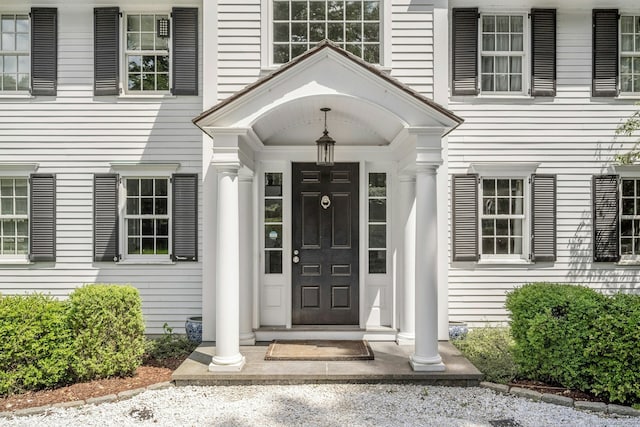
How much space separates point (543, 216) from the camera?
711 cm

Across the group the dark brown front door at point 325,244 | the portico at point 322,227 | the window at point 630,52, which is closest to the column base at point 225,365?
the portico at point 322,227

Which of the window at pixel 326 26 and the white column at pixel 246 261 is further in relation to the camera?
the window at pixel 326 26

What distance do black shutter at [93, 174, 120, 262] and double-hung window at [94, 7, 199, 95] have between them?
1570mm

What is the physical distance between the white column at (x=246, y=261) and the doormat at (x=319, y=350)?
442mm

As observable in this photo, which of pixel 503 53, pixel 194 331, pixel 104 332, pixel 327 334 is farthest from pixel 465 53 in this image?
pixel 104 332

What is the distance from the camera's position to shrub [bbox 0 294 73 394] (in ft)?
15.2

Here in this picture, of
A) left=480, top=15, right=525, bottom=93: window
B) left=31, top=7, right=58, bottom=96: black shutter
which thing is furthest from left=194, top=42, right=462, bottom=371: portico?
left=31, top=7, right=58, bottom=96: black shutter

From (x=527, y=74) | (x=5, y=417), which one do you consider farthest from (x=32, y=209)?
(x=527, y=74)

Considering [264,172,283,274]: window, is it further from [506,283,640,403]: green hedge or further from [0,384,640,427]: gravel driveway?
[506,283,640,403]: green hedge

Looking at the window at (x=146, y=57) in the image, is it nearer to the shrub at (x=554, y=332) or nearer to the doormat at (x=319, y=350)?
the doormat at (x=319, y=350)

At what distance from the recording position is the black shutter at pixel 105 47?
707 centimetres

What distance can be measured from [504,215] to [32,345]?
703 cm

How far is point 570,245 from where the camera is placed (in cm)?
719

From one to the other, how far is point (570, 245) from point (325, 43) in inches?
214
